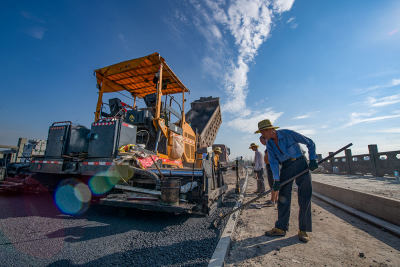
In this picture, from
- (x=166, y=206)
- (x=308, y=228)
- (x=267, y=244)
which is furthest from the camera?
(x=166, y=206)

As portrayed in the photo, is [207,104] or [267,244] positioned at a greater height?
[207,104]

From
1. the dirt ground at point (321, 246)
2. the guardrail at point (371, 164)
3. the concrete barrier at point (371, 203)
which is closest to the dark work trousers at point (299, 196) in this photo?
the dirt ground at point (321, 246)

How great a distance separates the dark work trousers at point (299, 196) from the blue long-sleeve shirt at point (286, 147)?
0.10 m

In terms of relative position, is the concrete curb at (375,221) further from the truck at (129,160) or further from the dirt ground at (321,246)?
the truck at (129,160)

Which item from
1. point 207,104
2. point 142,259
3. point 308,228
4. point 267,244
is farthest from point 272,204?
point 207,104

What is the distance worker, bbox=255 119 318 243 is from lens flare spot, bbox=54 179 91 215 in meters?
3.37

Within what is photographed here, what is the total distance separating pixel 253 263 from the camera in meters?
1.55

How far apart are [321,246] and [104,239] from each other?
7.91 ft

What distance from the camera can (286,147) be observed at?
2.42 meters

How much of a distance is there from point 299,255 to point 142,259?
1.50 meters

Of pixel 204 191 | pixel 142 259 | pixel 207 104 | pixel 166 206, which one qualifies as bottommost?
pixel 142 259

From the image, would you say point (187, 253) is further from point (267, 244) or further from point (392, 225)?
point (392, 225)

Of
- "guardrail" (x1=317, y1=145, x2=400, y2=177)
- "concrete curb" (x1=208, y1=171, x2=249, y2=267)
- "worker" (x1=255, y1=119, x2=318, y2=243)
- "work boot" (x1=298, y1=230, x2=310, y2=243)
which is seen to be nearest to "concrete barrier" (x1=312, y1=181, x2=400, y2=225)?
"worker" (x1=255, y1=119, x2=318, y2=243)

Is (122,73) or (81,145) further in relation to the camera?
(122,73)
